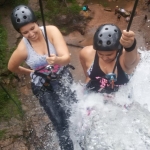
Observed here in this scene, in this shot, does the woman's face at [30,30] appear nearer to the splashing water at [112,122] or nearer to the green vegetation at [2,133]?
→ the splashing water at [112,122]

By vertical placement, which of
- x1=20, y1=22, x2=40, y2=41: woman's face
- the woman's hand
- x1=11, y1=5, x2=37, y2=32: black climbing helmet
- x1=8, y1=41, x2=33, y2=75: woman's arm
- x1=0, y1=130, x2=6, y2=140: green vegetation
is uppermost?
the woman's hand

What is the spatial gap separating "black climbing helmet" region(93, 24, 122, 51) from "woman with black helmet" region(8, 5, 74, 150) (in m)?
0.38

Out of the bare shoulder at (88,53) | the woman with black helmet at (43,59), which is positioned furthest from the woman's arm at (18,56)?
the bare shoulder at (88,53)

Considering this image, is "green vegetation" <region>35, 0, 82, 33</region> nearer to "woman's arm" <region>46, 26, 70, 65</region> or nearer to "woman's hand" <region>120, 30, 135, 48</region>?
"woman's arm" <region>46, 26, 70, 65</region>

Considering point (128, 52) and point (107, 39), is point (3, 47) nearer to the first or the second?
point (107, 39)

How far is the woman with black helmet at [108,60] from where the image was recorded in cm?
294

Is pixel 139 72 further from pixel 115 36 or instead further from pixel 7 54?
pixel 7 54

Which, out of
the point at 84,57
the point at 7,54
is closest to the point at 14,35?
the point at 7,54

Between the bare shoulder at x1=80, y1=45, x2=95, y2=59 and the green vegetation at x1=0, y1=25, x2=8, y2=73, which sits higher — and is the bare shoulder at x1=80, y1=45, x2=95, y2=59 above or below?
above

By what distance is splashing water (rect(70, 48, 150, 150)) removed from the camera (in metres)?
3.58

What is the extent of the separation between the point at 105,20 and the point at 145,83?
2.44m

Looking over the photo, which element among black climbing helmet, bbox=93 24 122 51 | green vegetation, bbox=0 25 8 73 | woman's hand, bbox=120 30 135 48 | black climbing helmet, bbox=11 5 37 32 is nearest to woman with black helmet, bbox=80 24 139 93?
black climbing helmet, bbox=93 24 122 51

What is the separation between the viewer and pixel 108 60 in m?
3.11

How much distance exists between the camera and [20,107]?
4.84m
